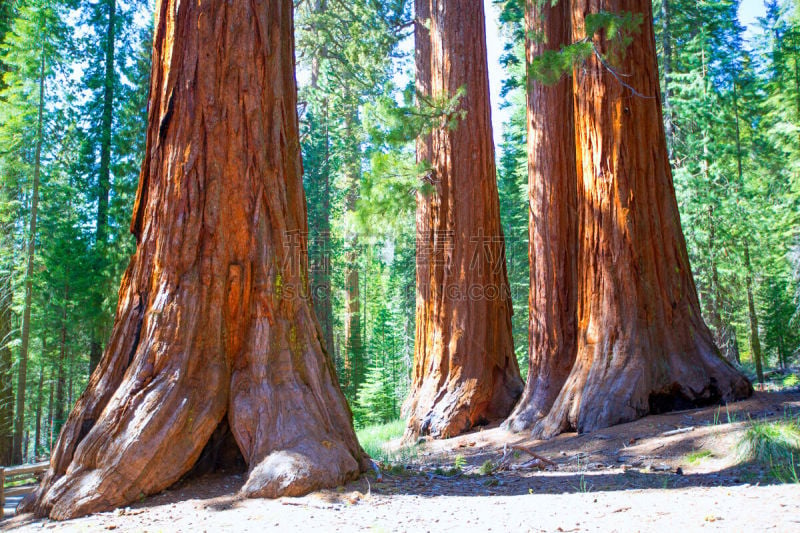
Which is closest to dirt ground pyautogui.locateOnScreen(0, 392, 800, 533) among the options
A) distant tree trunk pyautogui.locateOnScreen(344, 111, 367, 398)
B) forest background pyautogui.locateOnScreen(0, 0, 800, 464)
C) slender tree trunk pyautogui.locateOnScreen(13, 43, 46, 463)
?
forest background pyautogui.locateOnScreen(0, 0, 800, 464)

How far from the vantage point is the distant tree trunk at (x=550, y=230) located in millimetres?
8977

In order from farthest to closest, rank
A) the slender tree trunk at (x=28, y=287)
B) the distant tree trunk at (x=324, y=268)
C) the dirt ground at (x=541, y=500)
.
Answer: the distant tree trunk at (x=324, y=268), the slender tree trunk at (x=28, y=287), the dirt ground at (x=541, y=500)

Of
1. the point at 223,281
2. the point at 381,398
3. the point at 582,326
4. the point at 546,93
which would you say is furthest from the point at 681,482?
the point at 381,398

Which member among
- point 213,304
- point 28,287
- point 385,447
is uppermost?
point 28,287

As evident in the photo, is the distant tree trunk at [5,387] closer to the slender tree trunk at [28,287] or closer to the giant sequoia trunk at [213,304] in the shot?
the slender tree trunk at [28,287]

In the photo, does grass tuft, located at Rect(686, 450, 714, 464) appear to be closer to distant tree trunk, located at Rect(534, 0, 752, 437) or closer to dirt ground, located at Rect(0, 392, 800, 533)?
dirt ground, located at Rect(0, 392, 800, 533)

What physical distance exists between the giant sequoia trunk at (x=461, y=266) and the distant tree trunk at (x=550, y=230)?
776 mm

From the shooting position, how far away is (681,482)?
473 centimetres

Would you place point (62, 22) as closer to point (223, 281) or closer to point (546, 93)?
point (546, 93)

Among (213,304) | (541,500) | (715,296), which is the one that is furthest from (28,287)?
(715,296)

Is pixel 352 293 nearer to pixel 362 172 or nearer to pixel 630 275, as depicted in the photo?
pixel 362 172

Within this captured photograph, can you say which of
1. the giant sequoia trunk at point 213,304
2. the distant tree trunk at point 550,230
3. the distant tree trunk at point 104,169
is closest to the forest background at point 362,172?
the distant tree trunk at point 104,169

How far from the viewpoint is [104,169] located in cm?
1722

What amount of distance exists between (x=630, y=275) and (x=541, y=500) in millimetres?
4094
